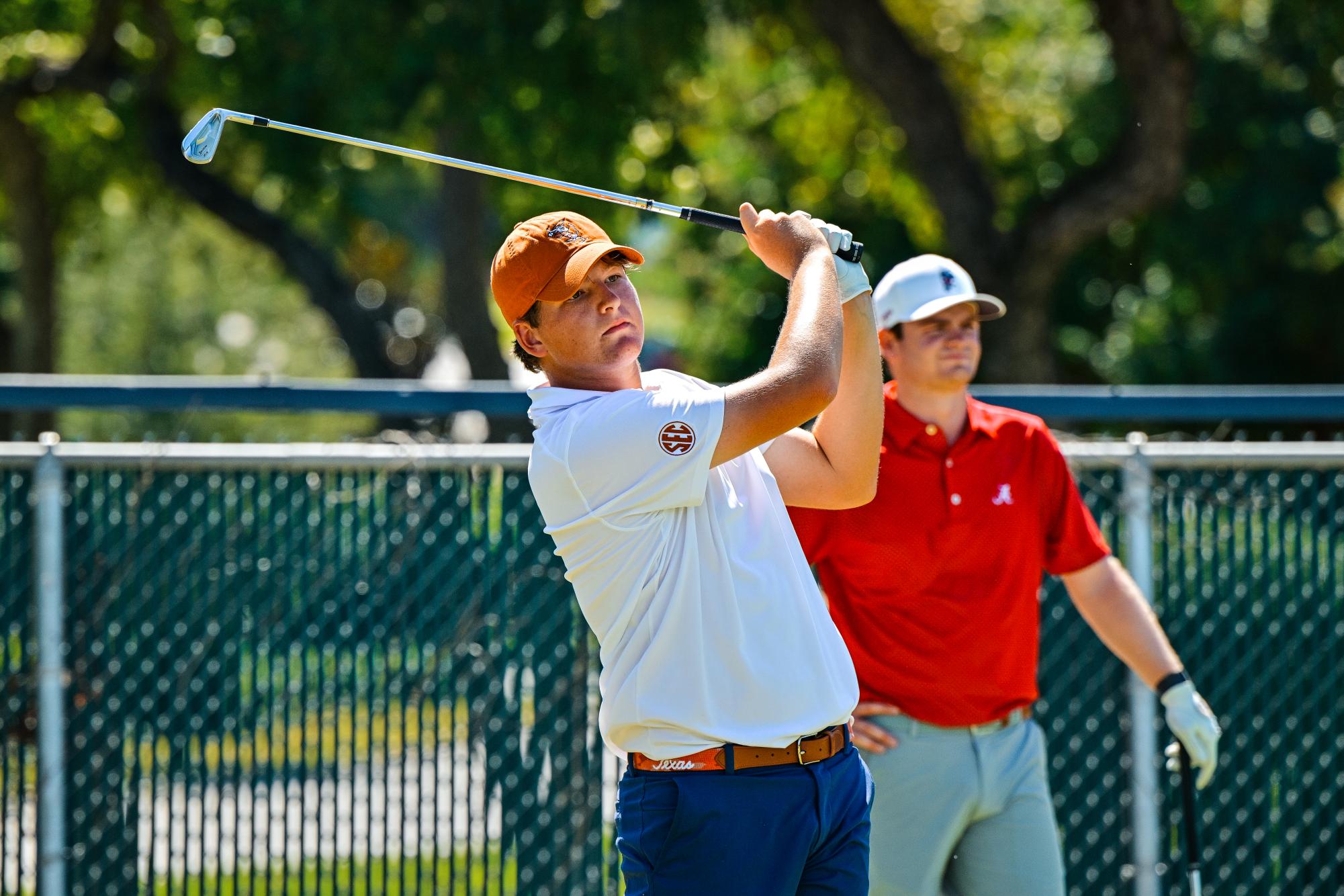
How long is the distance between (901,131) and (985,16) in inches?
237

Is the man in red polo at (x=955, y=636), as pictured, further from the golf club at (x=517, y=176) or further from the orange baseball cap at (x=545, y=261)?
the orange baseball cap at (x=545, y=261)

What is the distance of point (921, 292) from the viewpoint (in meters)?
3.98

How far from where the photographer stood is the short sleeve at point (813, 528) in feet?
12.2

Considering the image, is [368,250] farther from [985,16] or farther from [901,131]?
[901,131]

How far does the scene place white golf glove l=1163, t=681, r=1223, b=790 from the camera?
12.9 feet

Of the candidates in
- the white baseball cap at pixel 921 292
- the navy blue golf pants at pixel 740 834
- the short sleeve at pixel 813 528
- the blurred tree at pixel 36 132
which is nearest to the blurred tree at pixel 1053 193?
the blurred tree at pixel 36 132

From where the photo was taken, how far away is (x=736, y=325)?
21391 millimetres

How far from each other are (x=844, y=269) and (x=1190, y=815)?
2.07 meters

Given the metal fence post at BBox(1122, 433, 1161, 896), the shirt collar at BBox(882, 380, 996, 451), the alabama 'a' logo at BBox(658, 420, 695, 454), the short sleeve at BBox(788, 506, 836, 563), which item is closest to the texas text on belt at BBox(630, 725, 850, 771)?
the alabama 'a' logo at BBox(658, 420, 695, 454)

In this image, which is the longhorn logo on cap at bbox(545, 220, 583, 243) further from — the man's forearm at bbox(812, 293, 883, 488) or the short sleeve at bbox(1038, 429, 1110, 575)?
the short sleeve at bbox(1038, 429, 1110, 575)

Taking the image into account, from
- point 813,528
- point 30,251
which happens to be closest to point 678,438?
point 813,528

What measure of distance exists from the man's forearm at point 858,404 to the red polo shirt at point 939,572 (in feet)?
2.19

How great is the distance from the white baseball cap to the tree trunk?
13066 millimetres

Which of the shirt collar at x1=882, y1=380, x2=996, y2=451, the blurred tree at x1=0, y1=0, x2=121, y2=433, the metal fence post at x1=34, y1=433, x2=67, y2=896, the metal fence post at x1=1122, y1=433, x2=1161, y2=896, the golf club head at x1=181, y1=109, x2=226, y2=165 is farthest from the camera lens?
the blurred tree at x1=0, y1=0, x2=121, y2=433
